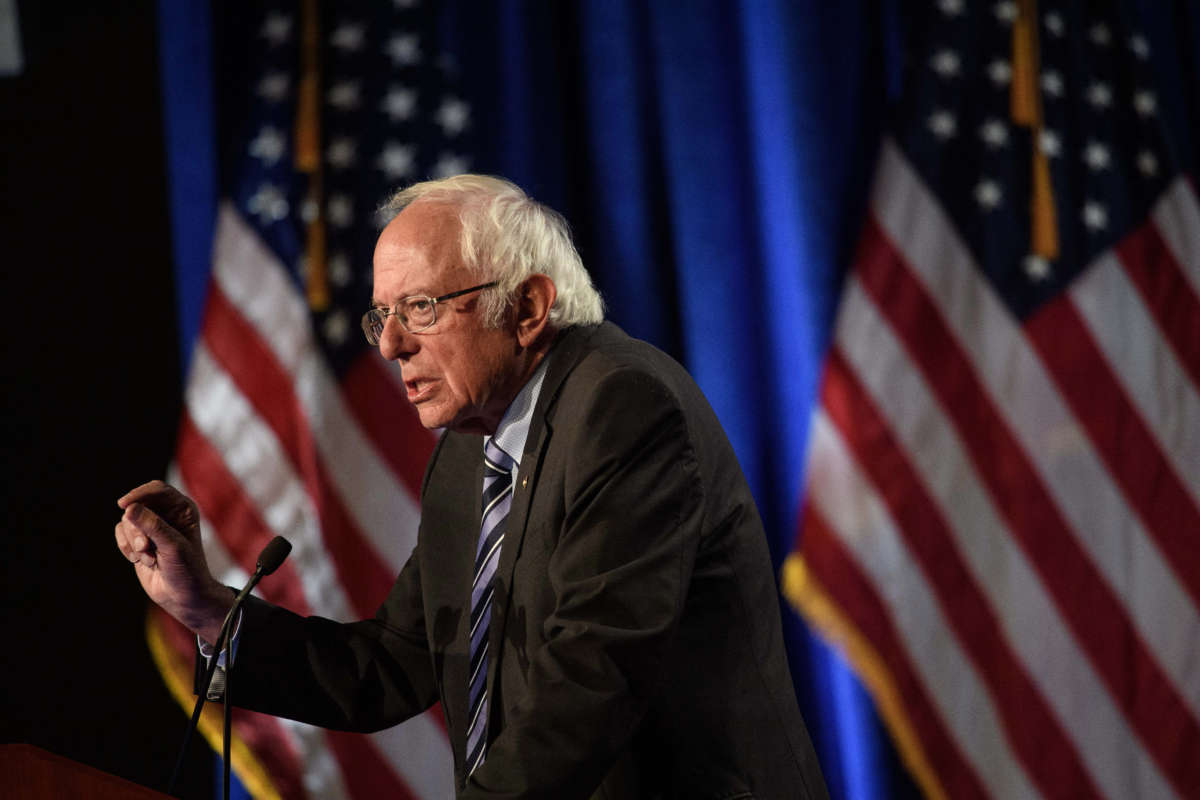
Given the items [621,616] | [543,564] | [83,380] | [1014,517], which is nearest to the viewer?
[621,616]

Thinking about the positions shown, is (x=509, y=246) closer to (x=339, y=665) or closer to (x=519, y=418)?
(x=519, y=418)

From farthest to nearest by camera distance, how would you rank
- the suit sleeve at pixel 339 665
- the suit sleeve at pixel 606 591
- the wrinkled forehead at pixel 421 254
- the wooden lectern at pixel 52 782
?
the suit sleeve at pixel 339 665, the wrinkled forehead at pixel 421 254, the suit sleeve at pixel 606 591, the wooden lectern at pixel 52 782

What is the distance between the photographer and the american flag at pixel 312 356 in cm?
301

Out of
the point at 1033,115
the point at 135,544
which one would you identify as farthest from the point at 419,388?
the point at 1033,115

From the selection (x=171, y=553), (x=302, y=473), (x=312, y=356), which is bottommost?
(x=302, y=473)

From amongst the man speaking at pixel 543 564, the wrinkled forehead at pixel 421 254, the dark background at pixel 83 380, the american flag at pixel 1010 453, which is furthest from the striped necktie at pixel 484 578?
the dark background at pixel 83 380

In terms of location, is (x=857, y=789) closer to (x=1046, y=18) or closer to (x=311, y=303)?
(x=311, y=303)

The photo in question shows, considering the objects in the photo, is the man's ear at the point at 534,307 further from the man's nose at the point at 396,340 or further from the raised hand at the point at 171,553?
the raised hand at the point at 171,553

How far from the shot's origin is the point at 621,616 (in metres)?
1.36

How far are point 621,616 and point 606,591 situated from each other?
3cm

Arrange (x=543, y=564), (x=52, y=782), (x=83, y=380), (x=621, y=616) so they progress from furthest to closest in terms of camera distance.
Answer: (x=83, y=380), (x=543, y=564), (x=621, y=616), (x=52, y=782)

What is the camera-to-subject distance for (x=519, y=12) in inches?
122

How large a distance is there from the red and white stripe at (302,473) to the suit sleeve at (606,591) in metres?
1.66

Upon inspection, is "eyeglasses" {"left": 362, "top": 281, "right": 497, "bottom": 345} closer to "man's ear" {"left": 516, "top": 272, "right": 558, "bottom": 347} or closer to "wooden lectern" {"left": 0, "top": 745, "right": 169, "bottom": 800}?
"man's ear" {"left": 516, "top": 272, "right": 558, "bottom": 347}
